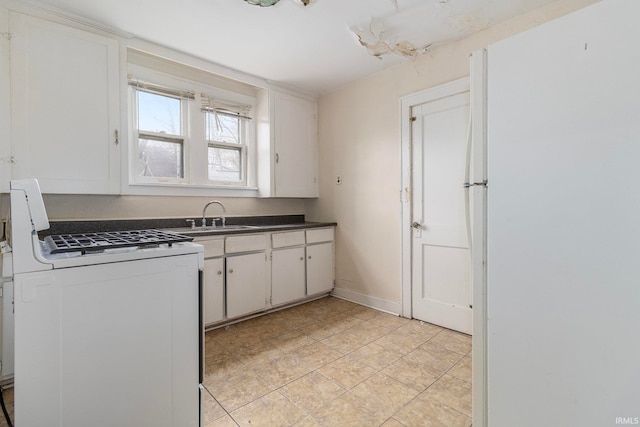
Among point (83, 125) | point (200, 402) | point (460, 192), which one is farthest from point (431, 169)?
point (83, 125)

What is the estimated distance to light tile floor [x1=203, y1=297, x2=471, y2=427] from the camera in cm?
156

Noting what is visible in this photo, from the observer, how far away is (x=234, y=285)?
2727mm

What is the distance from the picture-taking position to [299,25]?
230 cm

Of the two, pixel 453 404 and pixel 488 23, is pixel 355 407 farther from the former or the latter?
pixel 488 23

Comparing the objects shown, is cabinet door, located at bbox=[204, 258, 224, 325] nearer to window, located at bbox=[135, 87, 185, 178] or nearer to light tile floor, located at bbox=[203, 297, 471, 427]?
light tile floor, located at bbox=[203, 297, 471, 427]

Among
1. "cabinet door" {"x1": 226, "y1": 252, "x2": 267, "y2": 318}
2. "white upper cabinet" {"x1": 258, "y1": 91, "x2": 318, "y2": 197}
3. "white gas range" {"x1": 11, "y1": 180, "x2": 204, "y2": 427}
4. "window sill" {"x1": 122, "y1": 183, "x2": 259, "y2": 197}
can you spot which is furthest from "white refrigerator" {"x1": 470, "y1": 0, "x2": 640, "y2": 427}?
"window sill" {"x1": 122, "y1": 183, "x2": 259, "y2": 197}

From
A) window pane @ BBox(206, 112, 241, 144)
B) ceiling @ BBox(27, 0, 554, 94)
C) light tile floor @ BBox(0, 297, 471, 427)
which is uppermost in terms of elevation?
ceiling @ BBox(27, 0, 554, 94)

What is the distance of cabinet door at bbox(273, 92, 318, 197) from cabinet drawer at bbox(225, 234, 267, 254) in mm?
700

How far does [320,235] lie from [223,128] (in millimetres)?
1672

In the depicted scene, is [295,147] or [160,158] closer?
[160,158]

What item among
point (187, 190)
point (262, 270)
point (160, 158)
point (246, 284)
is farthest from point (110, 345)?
point (160, 158)

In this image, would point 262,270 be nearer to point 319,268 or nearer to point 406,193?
point 319,268

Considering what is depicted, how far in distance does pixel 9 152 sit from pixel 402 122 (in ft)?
10.2

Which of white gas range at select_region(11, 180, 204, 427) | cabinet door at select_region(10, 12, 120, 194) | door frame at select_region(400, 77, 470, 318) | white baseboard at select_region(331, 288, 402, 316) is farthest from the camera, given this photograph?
white baseboard at select_region(331, 288, 402, 316)
